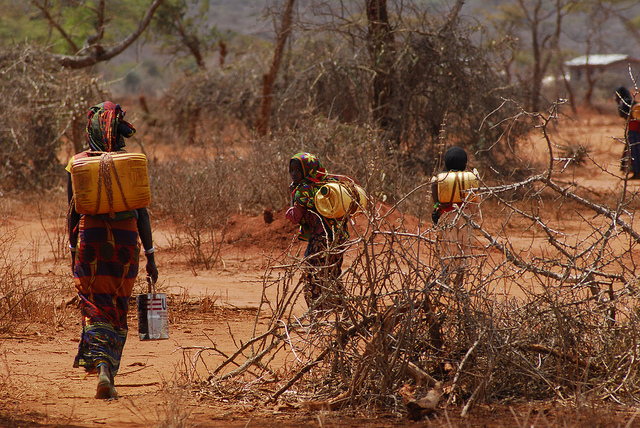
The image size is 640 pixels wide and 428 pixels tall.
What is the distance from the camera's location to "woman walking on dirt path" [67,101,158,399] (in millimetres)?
3424

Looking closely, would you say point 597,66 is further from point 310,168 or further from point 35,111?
point 310,168

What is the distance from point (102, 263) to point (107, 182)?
476 mm

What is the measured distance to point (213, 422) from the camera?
306 cm

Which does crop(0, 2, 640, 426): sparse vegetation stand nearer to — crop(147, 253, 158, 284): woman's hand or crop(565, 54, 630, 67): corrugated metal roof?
crop(147, 253, 158, 284): woman's hand

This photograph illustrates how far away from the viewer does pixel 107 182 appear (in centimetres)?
328

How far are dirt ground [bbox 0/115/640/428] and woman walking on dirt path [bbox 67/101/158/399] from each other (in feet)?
0.78

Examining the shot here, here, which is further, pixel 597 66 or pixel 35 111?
pixel 597 66

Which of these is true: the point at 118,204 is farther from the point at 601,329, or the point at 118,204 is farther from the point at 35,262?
the point at 35,262

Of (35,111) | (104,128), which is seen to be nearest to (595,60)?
(35,111)

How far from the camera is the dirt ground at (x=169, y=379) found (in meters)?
2.99

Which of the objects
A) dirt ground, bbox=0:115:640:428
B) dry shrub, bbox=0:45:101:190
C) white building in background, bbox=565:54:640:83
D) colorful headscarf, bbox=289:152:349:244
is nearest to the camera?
dirt ground, bbox=0:115:640:428

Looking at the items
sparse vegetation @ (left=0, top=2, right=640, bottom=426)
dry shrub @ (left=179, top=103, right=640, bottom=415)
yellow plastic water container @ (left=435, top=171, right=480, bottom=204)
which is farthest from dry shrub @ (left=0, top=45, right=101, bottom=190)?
dry shrub @ (left=179, top=103, right=640, bottom=415)

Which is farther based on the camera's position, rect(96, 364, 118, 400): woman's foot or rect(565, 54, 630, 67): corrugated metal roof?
rect(565, 54, 630, 67): corrugated metal roof

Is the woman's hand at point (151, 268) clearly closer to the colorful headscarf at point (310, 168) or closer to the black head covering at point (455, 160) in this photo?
the colorful headscarf at point (310, 168)
